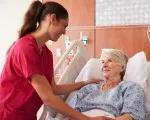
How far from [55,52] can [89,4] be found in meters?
0.68

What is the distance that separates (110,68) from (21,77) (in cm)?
70

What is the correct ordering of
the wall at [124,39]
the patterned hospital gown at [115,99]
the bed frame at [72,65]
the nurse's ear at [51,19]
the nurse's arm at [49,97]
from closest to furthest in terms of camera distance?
1. the nurse's arm at [49,97]
2. the nurse's ear at [51,19]
3. the patterned hospital gown at [115,99]
4. the bed frame at [72,65]
5. the wall at [124,39]

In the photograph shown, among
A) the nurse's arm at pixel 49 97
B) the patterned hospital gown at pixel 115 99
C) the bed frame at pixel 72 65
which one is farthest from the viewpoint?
the bed frame at pixel 72 65

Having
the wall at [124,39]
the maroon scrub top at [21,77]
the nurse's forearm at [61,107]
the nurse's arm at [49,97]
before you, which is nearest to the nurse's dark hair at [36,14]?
the maroon scrub top at [21,77]

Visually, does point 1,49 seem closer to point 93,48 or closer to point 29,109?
point 93,48

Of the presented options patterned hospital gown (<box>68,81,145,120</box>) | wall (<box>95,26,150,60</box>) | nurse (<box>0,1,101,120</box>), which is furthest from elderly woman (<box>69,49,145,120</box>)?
wall (<box>95,26,150,60</box>)

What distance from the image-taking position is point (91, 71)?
2.51 meters

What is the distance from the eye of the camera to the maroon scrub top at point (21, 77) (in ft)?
5.78

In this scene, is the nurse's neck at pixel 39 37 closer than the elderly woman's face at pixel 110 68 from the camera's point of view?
Yes

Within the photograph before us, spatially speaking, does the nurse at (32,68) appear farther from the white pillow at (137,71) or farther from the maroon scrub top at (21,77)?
the white pillow at (137,71)

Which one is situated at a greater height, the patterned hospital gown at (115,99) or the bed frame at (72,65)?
the bed frame at (72,65)

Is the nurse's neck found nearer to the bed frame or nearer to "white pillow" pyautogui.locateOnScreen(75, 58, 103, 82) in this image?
the bed frame

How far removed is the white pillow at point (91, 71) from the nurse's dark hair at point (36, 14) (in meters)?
0.69

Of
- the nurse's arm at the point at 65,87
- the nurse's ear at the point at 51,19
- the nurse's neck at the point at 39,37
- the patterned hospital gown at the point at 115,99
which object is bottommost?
the patterned hospital gown at the point at 115,99
